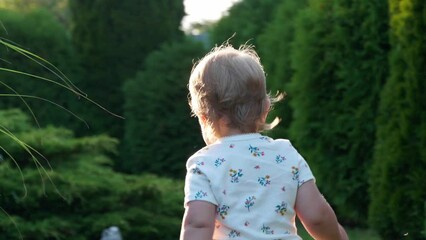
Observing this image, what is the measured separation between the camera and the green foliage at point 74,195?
6523mm

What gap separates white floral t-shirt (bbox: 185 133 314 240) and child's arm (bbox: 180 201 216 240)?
0.02 meters

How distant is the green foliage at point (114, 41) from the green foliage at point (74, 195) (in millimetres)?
5300

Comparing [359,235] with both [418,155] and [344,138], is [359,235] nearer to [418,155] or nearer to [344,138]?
[344,138]

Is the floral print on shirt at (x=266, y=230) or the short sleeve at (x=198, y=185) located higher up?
the short sleeve at (x=198, y=185)

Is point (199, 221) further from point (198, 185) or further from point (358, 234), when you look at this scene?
point (358, 234)

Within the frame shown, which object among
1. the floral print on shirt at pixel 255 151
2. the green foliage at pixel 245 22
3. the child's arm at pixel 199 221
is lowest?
the child's arm at pixel 199 221

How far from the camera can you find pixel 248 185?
9.82 ft

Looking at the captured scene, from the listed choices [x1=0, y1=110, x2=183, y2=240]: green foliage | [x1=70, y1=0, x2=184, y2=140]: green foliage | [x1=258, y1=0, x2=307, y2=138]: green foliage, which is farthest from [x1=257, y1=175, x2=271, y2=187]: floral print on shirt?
[x1=70, y1=0, x2=184, y2=140]: green foliage

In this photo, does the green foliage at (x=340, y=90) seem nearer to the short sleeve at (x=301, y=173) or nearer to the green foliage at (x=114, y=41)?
the green foliage at (x=114, y=41)

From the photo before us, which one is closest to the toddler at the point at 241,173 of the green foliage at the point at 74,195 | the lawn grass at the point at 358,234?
the green foliage at the point at 74,195

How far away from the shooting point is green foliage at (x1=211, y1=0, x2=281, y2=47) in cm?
1162

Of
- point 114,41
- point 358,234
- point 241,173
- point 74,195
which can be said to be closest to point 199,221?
point 241,173

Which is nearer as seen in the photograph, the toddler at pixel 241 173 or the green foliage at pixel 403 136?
the toddler at pixel 241 173

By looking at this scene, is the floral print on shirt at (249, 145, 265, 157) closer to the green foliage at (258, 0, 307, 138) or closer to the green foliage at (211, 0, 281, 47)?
the green foliage at (258, 0, 307, 138)
